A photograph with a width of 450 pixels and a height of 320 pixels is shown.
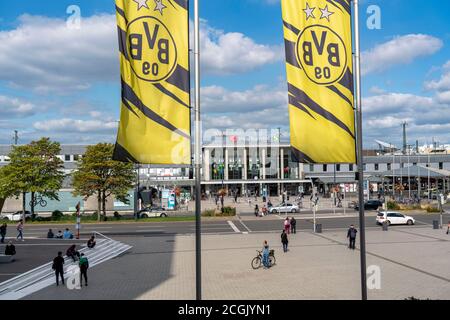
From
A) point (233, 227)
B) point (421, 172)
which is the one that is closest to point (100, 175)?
point (233, 227)

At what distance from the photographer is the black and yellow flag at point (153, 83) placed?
9242mm

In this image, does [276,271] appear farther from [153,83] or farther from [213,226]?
[213,226]

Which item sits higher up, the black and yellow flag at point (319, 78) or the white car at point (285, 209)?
the black and yellow flag at point (319, 78)

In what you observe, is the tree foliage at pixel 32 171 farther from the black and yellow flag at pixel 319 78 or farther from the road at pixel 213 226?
the black and yellow flag at pixel 319 78

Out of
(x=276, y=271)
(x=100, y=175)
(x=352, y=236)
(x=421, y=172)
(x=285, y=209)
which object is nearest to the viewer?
(x=276, y=271)

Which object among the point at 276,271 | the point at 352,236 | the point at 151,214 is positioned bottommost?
the point at 276,271

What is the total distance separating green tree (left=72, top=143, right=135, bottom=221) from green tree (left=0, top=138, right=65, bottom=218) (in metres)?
2.51

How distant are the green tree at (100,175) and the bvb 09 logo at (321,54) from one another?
125 ft

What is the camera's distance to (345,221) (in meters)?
42.2

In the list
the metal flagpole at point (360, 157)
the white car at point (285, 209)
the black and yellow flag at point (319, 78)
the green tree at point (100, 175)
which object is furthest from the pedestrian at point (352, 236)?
the white car at point (285, 209)

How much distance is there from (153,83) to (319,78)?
11.6 ft

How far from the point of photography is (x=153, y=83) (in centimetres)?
927

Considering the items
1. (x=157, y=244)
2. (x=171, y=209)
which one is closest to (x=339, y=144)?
(x=157, y=244)
